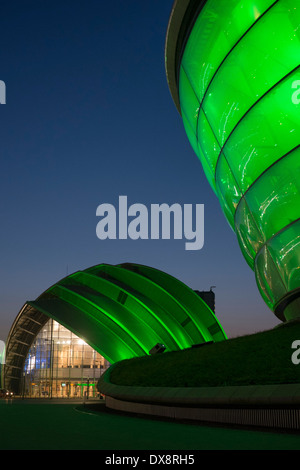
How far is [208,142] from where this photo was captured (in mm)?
22469

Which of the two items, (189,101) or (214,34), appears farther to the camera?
(189,101)

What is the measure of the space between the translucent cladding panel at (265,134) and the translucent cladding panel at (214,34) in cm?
237

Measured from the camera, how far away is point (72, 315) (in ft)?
170

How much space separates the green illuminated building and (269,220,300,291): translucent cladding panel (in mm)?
28337

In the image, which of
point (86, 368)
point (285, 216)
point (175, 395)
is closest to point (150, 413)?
point (175, 395)

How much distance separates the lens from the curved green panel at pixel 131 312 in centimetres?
4853

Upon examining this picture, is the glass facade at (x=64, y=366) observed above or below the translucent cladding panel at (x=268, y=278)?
below

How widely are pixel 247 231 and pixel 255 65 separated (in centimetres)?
725

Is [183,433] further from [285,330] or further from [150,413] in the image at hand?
[285,330]

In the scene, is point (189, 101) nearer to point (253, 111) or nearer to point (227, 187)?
point (227, 187)

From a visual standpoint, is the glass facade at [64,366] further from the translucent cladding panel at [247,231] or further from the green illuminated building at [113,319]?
the translucent cladding panel at [247,231]

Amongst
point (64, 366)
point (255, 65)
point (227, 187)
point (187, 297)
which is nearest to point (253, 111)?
point (255, 65)

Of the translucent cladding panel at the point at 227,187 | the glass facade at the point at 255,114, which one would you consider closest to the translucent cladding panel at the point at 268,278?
the glass facade at the point at 255,114
